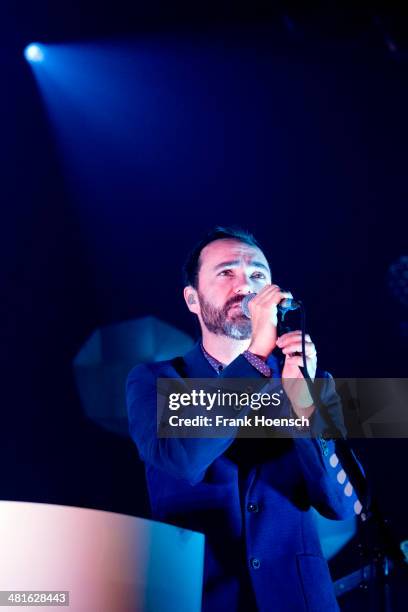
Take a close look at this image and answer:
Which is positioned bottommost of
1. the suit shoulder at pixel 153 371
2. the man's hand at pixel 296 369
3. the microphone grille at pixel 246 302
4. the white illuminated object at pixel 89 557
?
the white illuminated object at pixel 89 557

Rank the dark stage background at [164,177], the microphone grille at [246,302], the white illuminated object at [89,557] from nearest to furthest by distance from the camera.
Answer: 1. the white illuminated object at [89,557]
2. the microphone grille at [246,302]
3. the dark stage background at [164,177]

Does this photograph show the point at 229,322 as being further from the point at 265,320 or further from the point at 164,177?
the point at 164,177

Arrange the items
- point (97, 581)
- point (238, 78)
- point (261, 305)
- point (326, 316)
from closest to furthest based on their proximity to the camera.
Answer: point (97, 581)
point (261, 305)
point (326, 316)
point (238, 78)

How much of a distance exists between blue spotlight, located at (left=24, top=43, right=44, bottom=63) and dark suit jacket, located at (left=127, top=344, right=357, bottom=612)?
228cm

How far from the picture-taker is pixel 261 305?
1.41 metres

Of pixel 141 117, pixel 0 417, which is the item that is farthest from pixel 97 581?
pixel 141 117

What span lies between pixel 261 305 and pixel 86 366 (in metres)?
1.72

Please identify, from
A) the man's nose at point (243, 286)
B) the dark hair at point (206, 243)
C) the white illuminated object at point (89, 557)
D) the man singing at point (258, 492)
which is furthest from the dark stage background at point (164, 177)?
the white illuminated object at point (89, 557)

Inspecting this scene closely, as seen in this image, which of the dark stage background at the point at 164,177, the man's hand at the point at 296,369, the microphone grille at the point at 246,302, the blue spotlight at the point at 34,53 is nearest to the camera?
the man's hand at the point at 296,369

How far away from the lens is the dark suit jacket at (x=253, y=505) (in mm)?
1431

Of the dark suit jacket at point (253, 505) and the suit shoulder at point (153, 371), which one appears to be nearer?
the dark suit jacket at point (253, 505)

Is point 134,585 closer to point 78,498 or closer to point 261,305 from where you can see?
point 261,305

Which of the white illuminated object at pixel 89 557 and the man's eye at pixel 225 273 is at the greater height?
the man's eye at pixel 225 273

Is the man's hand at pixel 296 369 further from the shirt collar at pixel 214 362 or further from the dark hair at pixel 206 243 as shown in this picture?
the dark hair at pixel 206 243
